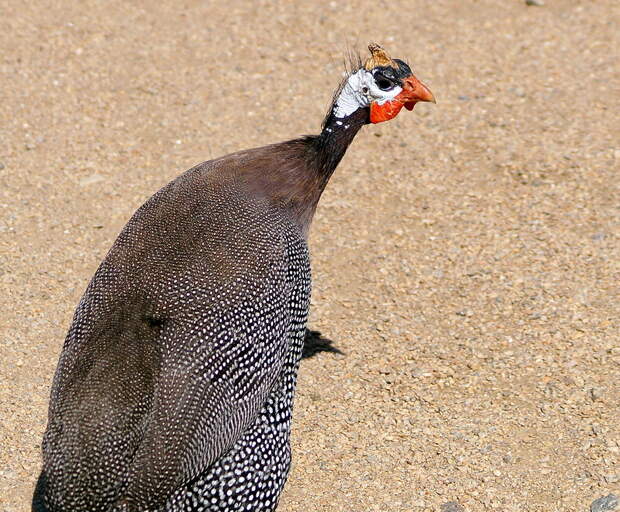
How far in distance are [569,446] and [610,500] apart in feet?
1.21

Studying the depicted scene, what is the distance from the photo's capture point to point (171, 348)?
3.31 meters

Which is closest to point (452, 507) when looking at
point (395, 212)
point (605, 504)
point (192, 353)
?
point (605, 504)

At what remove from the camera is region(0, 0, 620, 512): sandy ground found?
4.36m

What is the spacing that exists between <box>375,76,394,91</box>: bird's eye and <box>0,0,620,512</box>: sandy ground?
4.65ft

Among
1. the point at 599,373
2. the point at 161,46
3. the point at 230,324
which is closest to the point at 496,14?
the point at 161,46

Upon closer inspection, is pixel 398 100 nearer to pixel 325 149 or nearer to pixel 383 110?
pixel 383 110

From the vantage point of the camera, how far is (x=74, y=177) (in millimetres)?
6160

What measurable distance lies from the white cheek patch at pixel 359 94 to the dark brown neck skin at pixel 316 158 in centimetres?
3

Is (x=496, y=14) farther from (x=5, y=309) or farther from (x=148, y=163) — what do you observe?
(x=5, y=309)

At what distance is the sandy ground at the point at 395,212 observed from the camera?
436 centimetres

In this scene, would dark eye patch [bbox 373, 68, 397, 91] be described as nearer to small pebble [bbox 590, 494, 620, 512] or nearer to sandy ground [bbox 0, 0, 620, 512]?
sandy ground [bbox 0, 0, 620, 512]

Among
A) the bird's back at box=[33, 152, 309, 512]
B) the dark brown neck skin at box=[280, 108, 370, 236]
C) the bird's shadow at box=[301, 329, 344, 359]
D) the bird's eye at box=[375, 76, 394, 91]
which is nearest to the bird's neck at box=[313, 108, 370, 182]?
the dark brown neck skin at box=[280, 108, 370, 236]

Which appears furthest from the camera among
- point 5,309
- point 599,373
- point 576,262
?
point 576,262

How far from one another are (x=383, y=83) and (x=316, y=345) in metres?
1.48
